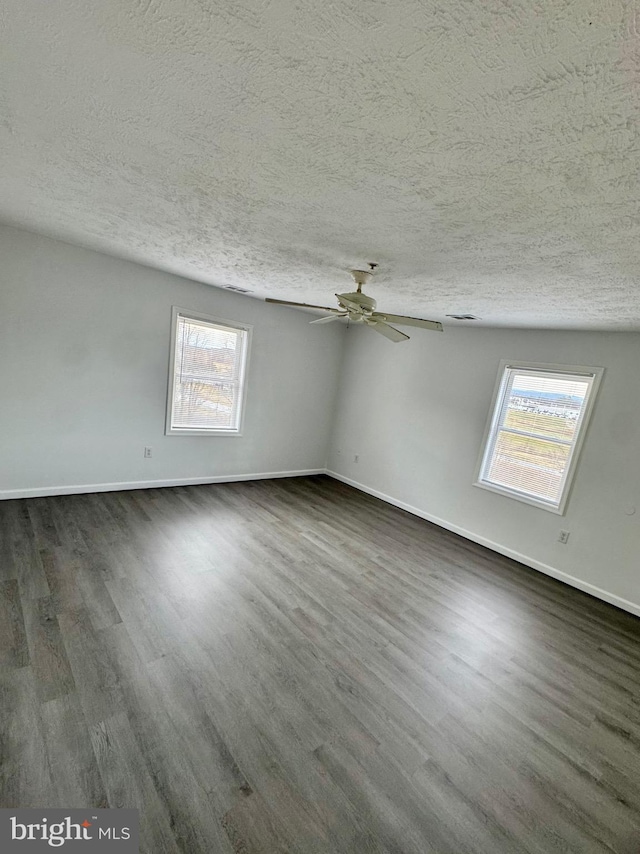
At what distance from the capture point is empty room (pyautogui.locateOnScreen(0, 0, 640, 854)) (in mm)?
1037

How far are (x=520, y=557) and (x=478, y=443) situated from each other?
4.34 ft

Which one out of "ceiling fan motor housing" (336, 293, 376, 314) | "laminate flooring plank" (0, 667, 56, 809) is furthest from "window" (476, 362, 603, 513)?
"laminate flooring plank" (0, 667, 56, 809)

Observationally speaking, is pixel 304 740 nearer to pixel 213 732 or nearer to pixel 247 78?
pixel 213 732

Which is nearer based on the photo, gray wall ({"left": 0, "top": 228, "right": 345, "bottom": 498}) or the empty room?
the empty room

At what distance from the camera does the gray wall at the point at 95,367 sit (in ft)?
11.2

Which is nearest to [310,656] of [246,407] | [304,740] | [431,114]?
[304,740]

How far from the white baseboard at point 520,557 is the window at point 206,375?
2433mm

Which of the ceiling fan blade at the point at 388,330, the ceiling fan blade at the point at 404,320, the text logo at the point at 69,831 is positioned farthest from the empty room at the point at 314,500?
the ceiling fan blade at the point at 388,330

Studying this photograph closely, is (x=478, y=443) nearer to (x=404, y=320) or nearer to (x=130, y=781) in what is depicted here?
(x=404, y=320)

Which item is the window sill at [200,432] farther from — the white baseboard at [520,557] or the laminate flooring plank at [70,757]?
the laminate flooring plank at [70,757]

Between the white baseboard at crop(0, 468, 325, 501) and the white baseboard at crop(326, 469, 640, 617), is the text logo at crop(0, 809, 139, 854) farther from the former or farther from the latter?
the white baseboard at crop(326, 469, 640, 617)

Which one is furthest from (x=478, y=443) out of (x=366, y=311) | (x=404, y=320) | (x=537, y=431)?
(x=366, y=311)

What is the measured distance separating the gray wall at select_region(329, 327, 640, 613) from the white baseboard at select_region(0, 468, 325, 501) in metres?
1.31

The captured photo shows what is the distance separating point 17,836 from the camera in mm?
1215
